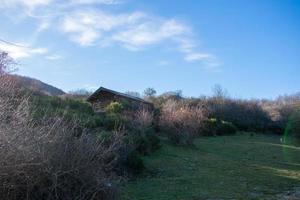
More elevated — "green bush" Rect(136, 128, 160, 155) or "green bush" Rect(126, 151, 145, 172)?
"green bush" Rect(136, 128, 160, 155)

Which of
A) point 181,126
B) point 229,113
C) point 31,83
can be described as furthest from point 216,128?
point 31,83

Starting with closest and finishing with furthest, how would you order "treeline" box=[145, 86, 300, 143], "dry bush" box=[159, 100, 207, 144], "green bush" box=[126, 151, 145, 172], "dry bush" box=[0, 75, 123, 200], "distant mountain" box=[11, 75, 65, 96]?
"dry bush" box=[0, 75, 123, 200] < "green bush" box=[126, 151, 145, 172] < "distant mountain" box=[11, 75, 65, 96] < "dry bush" box=[159, 100, 207, 144] < "treeline" box=[145, 86, 300, 143]

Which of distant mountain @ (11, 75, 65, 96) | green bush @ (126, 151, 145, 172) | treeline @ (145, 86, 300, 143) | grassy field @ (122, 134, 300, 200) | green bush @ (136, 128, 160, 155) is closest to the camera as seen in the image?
grassy field @ (122, 134, 300, 200)

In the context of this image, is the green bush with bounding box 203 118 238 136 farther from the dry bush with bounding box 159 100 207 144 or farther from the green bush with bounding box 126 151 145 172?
the green bush with bounding box 126 151 145 172

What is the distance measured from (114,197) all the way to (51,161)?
1.35 meters

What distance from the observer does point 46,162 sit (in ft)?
18.7

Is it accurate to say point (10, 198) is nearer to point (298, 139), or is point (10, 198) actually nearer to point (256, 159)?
point (256, 159)

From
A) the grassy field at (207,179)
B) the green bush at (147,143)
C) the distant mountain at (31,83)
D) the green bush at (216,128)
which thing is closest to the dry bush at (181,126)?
the green bush at (147,143)

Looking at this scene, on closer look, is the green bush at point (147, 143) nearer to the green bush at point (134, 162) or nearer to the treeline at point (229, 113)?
the green bush at point (134, 162)

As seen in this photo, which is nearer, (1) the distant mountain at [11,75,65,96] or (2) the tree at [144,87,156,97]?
(1) the distant mountain at [11,75,65,96]

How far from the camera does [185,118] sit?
975 inches

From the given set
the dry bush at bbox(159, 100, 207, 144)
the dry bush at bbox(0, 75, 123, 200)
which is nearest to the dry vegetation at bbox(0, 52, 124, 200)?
the dry bush at bbox(0, 75, 123, 200)

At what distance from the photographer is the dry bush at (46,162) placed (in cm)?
552

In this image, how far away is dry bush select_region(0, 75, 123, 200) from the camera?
552 centimetres
